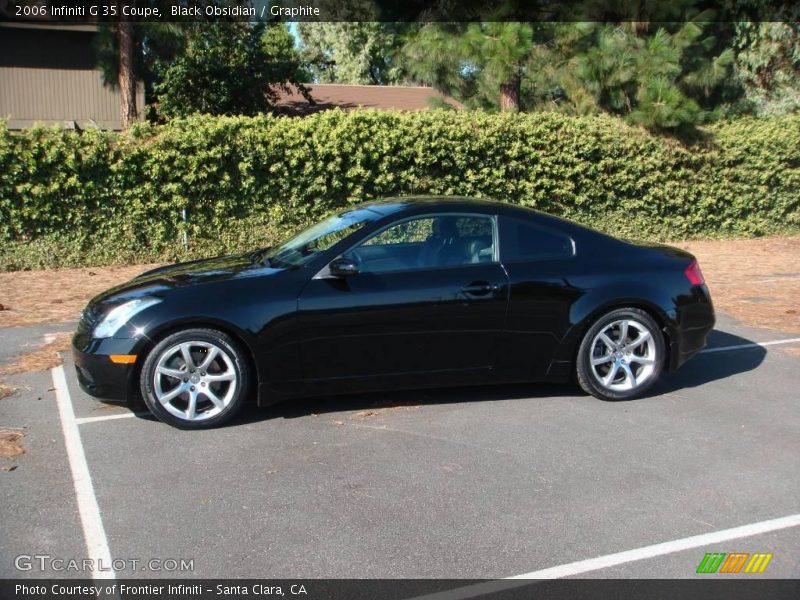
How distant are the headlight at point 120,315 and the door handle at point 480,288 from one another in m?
2.10

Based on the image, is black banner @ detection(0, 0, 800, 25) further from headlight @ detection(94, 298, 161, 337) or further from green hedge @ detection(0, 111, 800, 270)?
headlight @ detection(94, 298, 161, 337)

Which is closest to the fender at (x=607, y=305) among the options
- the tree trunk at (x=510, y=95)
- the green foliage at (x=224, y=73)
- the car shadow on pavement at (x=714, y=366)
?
the car shadow on pavement at (x=714, y=366)

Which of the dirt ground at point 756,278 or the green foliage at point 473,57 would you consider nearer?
the dirt ground at point 756,278

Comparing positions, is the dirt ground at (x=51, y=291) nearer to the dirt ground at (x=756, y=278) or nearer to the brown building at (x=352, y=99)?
the dirt ground at (x=756, y=278)

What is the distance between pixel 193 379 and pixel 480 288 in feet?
6.75

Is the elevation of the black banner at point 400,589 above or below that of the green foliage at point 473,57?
below

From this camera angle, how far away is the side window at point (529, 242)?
592cm

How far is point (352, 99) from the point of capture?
25719 millimetres

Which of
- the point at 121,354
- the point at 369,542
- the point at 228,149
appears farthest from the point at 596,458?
the point at 228,149

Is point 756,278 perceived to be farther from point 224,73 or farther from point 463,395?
point 224,73

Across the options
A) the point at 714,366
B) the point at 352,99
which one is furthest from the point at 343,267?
the point at 352,99

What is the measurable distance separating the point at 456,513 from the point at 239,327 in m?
1.97
